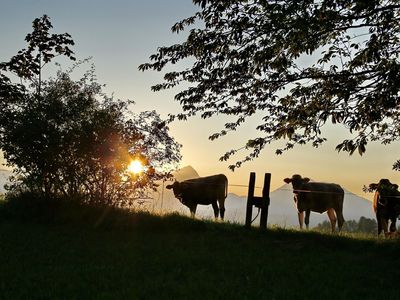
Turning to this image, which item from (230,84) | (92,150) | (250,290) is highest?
(230,84)

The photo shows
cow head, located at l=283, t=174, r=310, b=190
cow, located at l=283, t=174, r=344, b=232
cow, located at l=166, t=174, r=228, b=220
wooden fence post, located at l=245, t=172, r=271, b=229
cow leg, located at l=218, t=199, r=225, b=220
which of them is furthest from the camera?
cow, located at l=166, t=174, r=228, b=220

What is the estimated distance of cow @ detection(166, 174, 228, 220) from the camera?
22.1 meters

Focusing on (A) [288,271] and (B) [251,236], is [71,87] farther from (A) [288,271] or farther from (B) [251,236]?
(A) [288,271]

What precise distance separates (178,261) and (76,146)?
779 centimetres

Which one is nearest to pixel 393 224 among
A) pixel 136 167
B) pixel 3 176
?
pixel 136 167

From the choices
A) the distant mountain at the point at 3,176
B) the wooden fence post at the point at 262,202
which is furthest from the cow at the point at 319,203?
the distant mountain at the point at 3,176

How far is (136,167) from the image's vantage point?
16.8 metres

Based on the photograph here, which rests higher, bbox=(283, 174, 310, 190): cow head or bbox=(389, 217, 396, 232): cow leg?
bbox=(283, 174, 310, 190): cow head

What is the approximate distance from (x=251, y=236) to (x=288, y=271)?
4.20 m

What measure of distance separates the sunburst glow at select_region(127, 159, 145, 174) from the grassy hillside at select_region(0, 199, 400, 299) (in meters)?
1.99

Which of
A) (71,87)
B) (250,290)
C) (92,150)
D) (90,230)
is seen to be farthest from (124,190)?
(250,290)

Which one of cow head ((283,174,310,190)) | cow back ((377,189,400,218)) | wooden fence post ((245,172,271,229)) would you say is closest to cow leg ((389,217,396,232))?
cow back ((377,189,400,218))

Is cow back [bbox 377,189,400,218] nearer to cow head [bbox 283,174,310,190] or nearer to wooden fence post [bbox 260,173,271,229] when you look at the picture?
wooden fence post [bbox 260,173,271,229]

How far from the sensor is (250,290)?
7.62 m
